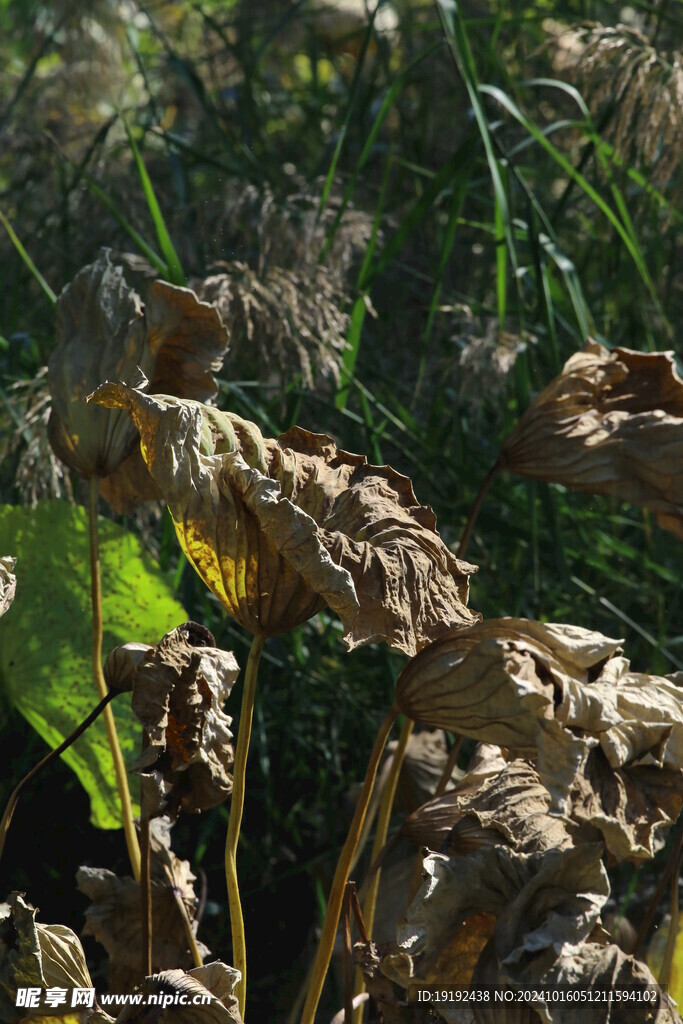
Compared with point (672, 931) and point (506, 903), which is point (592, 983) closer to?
point (506, 903)

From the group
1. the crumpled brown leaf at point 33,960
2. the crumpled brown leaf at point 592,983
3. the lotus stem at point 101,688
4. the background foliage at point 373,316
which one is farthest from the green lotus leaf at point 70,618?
the crumpled brown leaf at point 592,983

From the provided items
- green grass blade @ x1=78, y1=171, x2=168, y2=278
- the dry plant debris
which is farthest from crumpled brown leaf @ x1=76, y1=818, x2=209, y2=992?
the dry plant debris

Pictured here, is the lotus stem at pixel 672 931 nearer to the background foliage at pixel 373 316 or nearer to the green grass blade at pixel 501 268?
the background foliage at pixel 373 316

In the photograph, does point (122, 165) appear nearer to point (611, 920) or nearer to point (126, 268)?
point (126, 268)

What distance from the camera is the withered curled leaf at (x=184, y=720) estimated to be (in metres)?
0.68

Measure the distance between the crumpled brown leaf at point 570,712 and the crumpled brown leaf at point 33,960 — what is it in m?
0.28

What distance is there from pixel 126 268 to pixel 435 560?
135 cm

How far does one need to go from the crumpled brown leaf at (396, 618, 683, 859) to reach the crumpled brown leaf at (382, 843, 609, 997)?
0.03 m

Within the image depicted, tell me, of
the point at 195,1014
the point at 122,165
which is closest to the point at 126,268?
the point at 122,165

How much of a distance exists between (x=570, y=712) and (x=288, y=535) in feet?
0.66

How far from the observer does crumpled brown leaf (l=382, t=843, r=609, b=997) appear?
614mm

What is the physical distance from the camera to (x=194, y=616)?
142 cm

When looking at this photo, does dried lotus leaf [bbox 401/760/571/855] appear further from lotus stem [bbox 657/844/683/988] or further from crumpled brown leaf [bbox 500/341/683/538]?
crumpled brown leaf [bbox 500/341/683/538]

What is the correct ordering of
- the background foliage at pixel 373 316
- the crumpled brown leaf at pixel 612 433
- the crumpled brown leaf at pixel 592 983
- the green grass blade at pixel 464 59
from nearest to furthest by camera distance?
the crumpled brown leaf at pixel 592 983 → the crumpled brown leaf at pixel 612 433 → the green grass blade at pixel 464 59 → the background foliage at pixel 373 316
